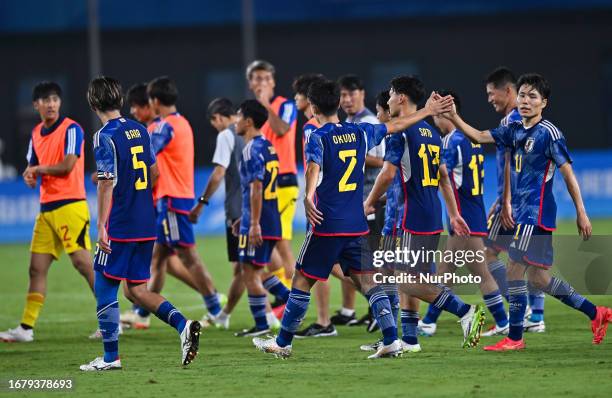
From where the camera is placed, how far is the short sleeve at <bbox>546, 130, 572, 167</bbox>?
8867 mm

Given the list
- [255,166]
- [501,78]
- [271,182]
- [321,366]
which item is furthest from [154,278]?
[501,78]

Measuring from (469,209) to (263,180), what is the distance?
6.31 feet

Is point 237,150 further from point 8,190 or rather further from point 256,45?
point 256,45

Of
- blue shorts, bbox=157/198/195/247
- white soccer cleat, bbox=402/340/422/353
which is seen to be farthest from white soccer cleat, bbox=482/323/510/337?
blue shorts, bbox=157/198/195/247

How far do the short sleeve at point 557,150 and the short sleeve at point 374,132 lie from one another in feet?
4.46

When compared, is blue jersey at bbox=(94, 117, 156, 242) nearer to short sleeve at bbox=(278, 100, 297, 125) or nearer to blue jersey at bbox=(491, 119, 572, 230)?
blue jersey at bbox=(491, 119, 572, 230)

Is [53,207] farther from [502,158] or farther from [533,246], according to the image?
[533,246]

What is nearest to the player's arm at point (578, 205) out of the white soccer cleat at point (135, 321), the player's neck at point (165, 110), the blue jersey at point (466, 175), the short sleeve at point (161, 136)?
the blue jersey at point (466, 175)

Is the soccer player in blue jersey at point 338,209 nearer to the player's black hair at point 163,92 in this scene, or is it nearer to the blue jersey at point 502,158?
the blue jersey at point 502,158

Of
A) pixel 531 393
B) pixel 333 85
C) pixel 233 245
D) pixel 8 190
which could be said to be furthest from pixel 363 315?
pixel 8 190

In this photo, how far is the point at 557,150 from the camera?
8.89m

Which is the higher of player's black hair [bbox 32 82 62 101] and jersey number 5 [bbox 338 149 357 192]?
player's black hair [bbox 32 82 62 101]

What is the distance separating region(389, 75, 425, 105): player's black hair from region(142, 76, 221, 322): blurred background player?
309 centimetres

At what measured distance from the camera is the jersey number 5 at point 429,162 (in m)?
9.20
